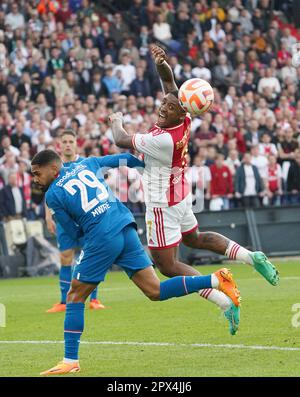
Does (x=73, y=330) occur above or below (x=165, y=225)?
below

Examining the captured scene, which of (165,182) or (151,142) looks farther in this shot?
(165,182)

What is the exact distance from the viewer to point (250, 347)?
34.0 ft

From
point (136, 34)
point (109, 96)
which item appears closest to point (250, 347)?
point (109, 96)

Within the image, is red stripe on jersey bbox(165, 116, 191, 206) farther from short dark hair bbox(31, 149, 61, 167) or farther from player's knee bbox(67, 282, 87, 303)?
player's knee bbox(67, 282, 87, 303)

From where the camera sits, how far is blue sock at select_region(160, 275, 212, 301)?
966 centimetres

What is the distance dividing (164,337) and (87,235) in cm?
244

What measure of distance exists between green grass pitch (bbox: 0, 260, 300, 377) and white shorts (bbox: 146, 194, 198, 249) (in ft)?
3.44

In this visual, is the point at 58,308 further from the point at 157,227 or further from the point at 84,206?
the point at 84,206

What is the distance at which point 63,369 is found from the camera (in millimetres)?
9211

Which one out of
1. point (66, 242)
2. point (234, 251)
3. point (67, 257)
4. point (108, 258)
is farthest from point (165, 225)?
point (67, 257)

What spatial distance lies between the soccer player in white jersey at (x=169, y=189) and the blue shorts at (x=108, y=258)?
1.88 meters

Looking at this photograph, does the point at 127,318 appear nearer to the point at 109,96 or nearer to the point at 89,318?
the point at 89,318

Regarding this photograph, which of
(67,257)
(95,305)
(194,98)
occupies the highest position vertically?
(194,98)

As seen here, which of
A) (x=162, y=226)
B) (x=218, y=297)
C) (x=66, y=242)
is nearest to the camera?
(x=218, y=297)
